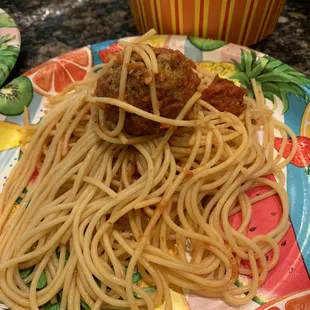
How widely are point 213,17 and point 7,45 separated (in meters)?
0.94

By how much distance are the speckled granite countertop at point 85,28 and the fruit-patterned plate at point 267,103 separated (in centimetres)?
34

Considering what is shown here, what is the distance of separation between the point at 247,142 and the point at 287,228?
0.32 metres

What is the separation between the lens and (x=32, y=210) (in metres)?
1.53

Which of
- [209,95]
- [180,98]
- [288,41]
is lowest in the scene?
[288,41]

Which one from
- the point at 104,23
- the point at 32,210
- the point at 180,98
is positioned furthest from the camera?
the point at 104,23

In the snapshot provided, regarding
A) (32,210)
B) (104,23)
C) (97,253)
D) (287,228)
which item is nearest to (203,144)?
(287,228)

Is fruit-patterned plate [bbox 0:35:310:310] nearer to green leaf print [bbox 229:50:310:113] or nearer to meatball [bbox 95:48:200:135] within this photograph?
green leaf print [bbox 229:50:310:113]

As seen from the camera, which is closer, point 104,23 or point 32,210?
point 32,210

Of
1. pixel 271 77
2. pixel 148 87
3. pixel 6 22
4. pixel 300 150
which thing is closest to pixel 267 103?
pixel 271 77

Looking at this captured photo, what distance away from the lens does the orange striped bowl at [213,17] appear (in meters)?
1.87

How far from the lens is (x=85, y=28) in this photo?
2502mm

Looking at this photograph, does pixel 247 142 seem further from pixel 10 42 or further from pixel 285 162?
pixel 10 42

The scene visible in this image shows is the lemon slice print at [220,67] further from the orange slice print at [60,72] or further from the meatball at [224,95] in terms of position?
the orange slice print at [60,72]

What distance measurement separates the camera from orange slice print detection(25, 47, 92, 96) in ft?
6.42
